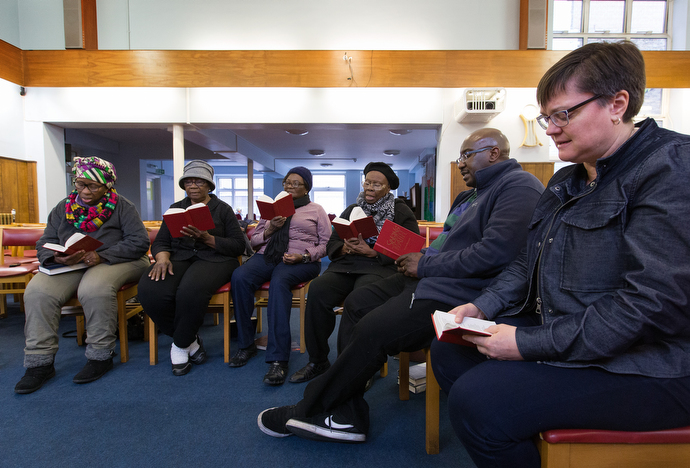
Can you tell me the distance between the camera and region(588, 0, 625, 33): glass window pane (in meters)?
6.14

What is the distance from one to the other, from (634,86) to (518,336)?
651 mm

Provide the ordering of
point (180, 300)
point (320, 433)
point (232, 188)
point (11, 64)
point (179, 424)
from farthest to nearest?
point (232, 188) < point (11, 64) < point (180, 300) < point (179, 424) < point (320, 433)

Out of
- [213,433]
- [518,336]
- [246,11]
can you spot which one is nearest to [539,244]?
[518,336]

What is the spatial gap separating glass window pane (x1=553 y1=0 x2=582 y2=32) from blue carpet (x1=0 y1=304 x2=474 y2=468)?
6.61 metres

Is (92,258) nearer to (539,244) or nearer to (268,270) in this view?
(268,270)

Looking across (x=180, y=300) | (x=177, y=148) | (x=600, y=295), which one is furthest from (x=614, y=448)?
(x=177, y=148)

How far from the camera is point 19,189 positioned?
17.5 ft

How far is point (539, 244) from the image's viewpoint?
1063 mm

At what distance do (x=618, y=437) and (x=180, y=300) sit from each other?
2.14 meters

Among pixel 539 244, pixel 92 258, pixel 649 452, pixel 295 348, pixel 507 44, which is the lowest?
pixel 295 348

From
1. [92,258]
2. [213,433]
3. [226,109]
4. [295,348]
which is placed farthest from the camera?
[226,109]

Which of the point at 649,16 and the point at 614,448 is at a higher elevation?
the point at 649,16

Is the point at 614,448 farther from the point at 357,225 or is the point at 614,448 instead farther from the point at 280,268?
the point at 280,268

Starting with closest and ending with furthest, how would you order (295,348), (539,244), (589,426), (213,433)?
(589,426), (539,244), (213,433), (295,348)
